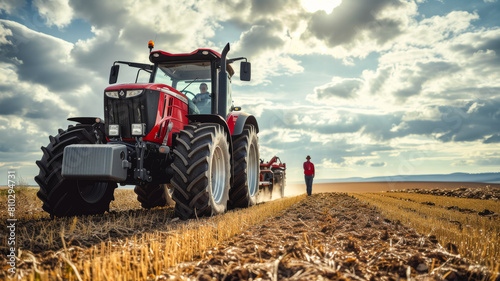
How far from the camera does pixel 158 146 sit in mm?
6207

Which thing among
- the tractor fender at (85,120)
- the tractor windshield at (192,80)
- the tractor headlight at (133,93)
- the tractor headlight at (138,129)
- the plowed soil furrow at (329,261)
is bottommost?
the plowed soil furrow at (329,261)

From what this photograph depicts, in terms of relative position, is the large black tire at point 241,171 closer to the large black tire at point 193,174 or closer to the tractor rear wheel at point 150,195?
the large black tire at point 193,174

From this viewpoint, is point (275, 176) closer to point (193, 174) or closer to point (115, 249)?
point (193, 174)

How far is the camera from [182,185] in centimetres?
564

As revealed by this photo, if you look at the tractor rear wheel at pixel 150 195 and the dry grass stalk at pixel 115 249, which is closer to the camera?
the dry grass stalk at pixel 115 249

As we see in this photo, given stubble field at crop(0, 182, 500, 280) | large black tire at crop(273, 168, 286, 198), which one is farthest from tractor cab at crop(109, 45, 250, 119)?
large black tire at crop(273, 168, 286, 198)

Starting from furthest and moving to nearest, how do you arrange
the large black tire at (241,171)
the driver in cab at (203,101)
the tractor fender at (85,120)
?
the large black tire at (241,171), the driver in cab at (203,101), the tractor fender at (85,120)

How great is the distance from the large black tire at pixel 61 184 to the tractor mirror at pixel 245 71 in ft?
10.3

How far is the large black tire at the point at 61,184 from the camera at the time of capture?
6.04 metres

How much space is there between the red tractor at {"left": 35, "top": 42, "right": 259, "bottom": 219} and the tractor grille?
0.06 feet

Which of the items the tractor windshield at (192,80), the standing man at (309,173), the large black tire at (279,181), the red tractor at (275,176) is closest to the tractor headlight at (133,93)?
the tractor windshield at (192,80)

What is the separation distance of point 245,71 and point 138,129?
102 inches

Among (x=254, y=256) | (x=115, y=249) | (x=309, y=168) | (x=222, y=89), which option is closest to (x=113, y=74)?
(x=222, y=89)

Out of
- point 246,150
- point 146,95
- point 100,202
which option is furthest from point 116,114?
point 246,150
